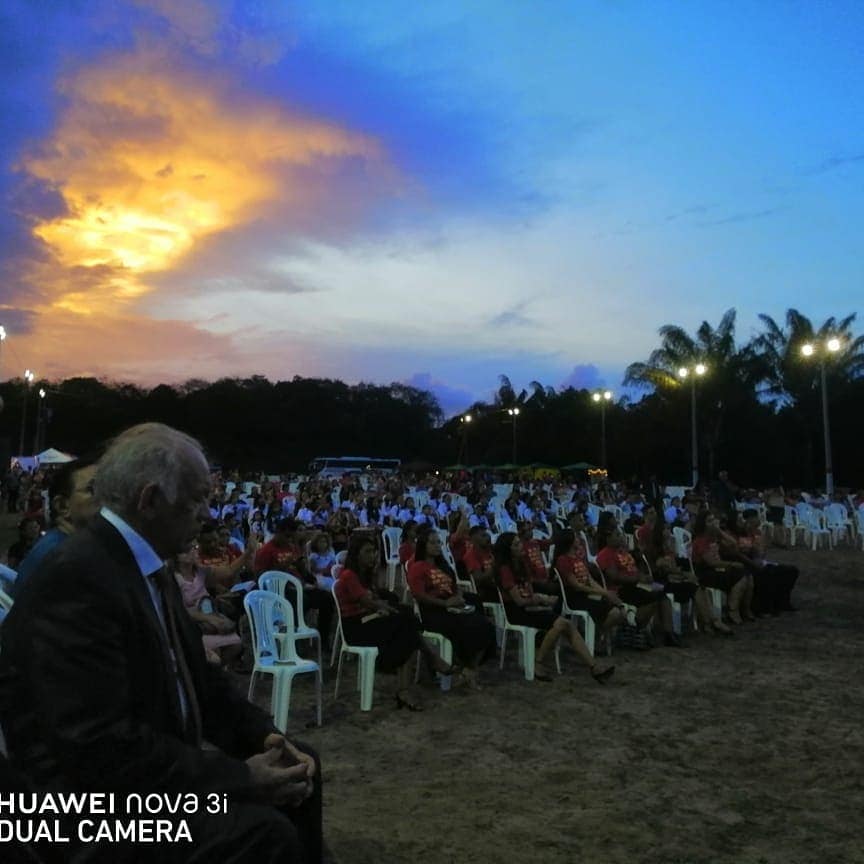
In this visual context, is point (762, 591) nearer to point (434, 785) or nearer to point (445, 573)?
point (445, 573)

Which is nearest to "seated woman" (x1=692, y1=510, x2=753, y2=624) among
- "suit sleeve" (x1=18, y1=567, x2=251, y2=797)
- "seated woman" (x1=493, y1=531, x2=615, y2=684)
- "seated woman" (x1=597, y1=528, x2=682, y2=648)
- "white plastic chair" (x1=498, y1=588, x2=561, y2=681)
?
"seated woman" (x1=597, y1=528, x2=682, y2=648)

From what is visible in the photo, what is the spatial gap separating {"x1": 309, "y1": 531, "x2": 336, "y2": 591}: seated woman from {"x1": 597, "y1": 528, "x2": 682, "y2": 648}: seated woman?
2.81 metres

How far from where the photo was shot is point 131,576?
1.70 meters

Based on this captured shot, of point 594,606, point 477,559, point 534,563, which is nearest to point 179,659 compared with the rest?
point 594,606

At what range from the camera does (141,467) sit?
1.79 m

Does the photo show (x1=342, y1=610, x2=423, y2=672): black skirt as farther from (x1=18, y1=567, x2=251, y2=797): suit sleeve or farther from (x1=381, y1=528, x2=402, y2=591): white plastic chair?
(x1=381, y1=528, x2=402, y2=591): white plastic chair

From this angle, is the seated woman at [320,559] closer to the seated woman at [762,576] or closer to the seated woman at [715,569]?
the seated woman at [715,569]

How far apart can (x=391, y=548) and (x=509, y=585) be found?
193 inches

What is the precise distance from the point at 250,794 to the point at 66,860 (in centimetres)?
38

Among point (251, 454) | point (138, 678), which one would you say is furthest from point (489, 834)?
point (251, 454)

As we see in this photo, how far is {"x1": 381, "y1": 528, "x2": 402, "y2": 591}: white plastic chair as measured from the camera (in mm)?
11438

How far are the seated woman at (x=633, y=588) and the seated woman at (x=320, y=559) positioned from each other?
281 cm

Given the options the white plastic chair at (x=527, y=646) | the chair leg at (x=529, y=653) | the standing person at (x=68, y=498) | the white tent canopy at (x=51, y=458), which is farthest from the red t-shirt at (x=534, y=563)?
the white tent canopy at (x=51, y=458)

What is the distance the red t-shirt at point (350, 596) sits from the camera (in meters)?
6.14
